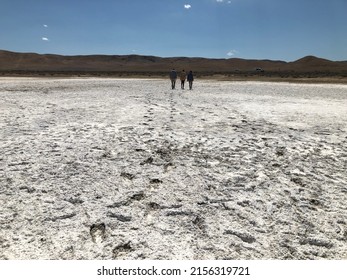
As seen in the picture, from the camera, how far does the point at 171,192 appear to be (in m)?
4.54

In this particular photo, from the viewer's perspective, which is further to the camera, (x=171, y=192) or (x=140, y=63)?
(x=140, y=63)

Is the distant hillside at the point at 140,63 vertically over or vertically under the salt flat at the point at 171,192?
over

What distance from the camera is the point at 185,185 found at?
15.7 ft

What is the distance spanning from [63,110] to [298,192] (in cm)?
879

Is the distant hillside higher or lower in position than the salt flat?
higher

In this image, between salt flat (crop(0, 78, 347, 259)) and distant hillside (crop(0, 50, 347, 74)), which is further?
distant hillside (crop(0, 50, 347, 74))

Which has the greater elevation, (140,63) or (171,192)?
(140,63)

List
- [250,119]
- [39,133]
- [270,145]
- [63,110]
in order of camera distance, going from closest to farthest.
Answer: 1. [270,145]
2. [39,133]
3. [250,119]
4. [63,110]

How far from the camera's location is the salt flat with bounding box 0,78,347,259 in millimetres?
3377

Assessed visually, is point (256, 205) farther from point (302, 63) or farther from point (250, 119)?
point (302, 63)

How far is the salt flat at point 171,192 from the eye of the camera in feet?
11.1

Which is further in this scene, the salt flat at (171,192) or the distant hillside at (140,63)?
the distant hillside at (140,63)
